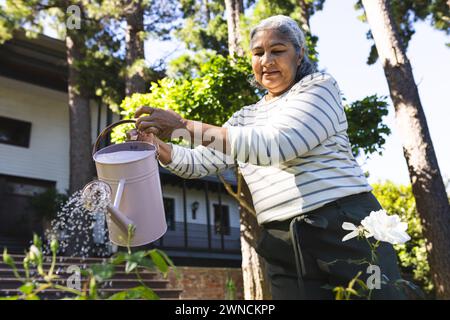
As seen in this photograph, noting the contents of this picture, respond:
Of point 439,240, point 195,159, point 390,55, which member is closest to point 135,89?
point 390,55

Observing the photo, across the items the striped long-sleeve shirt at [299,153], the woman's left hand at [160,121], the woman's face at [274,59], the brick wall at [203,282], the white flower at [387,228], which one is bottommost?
the white flower at [387,228]

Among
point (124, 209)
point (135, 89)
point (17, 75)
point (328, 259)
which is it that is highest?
point (17, 75)

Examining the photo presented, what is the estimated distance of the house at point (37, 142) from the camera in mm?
12500

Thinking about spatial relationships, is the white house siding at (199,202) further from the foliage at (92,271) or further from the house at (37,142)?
the foliage at (92,271)

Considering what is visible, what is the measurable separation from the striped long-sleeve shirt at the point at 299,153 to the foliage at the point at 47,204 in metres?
11.0

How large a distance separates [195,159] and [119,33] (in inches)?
454

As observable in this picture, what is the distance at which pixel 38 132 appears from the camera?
13648 mm

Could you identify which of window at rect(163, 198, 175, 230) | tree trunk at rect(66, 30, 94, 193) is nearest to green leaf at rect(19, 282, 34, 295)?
tree trunk at rect(66, 30, 94, 193)

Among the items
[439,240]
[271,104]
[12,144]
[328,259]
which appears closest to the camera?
[328,259]

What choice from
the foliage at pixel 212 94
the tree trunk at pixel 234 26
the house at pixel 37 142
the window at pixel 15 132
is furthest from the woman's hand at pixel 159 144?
the window at pixel 15 132

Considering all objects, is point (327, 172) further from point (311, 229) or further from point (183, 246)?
point (183, 246)

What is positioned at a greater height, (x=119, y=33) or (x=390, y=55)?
(x=119, y=33)

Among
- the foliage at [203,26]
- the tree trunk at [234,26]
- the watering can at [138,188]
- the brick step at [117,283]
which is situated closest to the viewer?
the watering can at [138,188]

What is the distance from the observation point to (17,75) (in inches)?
530
